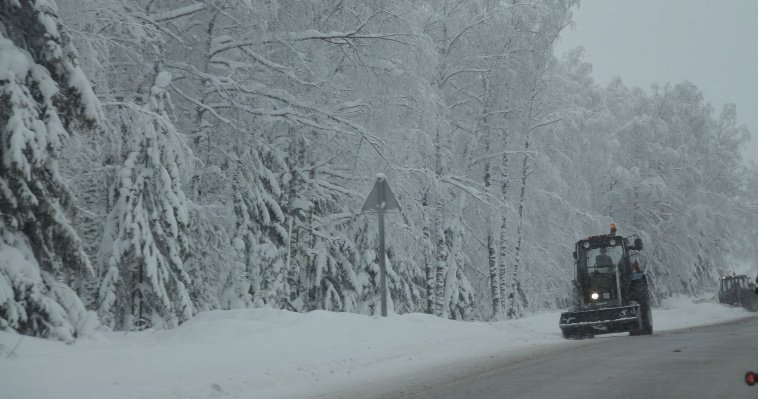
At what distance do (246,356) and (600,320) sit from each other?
9.86 metres

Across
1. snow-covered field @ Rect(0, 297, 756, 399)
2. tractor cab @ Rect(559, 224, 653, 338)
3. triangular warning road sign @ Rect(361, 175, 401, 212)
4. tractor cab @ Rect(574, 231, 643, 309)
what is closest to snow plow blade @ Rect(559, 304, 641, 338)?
tractor cab @ Rect(559, 224, 653, 338)

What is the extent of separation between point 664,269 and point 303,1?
92.1 feet

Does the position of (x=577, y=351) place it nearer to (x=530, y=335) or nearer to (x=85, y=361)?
(x=530, y=335)

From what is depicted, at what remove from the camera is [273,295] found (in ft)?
57.0

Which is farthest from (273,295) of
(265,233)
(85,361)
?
(85,361)

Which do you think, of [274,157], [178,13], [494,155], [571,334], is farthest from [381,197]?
[494,155]

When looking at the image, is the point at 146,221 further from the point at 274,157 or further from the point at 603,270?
the point at 603,270

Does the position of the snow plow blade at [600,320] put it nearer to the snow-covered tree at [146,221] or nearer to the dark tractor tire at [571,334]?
the dark tractor tire at [571,334]

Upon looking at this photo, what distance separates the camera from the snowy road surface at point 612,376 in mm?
8008

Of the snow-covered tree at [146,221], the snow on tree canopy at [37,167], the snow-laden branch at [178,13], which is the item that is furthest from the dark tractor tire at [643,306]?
the snow on tree canopy at [37,167]

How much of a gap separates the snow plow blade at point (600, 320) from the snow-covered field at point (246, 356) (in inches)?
67.5

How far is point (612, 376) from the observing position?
9250 millimetres

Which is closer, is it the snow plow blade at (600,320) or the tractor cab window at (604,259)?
the snow plow blade at (600,320)

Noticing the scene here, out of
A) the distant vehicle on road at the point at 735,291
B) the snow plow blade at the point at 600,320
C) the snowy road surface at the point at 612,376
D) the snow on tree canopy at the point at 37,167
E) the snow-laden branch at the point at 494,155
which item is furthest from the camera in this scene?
the distant vehicle on road at the point at 735,291
